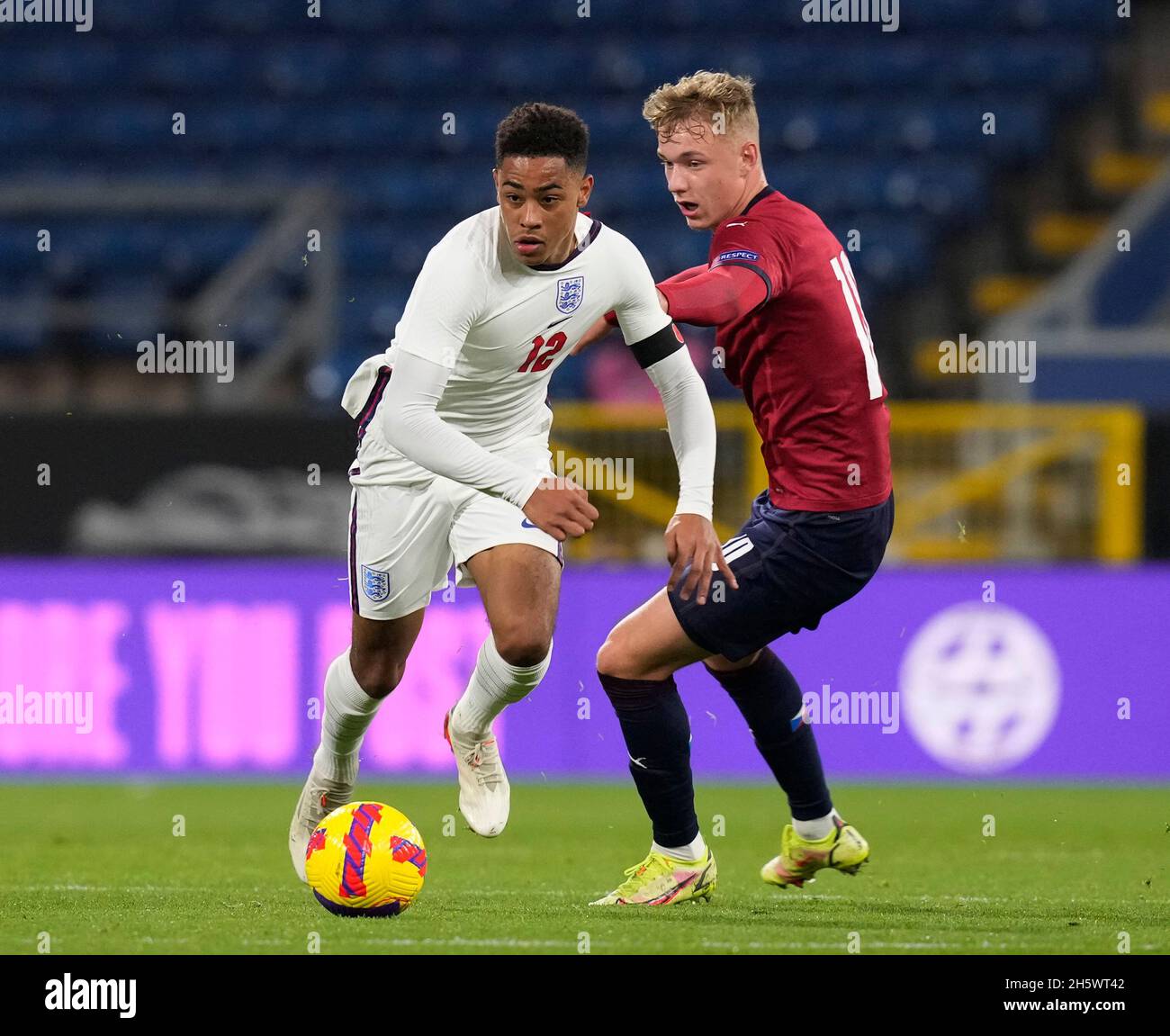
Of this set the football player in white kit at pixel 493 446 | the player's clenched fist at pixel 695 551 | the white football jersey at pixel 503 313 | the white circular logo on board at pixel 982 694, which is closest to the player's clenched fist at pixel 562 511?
the football player in white kit at pixel 493 446

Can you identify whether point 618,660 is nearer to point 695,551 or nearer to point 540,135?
point 695,551

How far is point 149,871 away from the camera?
21.5 ft

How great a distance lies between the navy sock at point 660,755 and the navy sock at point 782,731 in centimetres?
37

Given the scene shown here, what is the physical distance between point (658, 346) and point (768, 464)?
1.61 feet

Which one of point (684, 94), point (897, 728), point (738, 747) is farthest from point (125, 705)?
point (684, 94)

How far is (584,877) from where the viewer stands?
646 centimetres

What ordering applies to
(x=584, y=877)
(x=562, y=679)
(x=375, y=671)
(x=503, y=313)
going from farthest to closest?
(x=562, y=679)
(x=584, y=877)
(x=375, y=671)
(x=503, y=313)

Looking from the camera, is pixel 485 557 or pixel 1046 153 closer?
pixel 485 557

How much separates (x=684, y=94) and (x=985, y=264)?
33.2 feet

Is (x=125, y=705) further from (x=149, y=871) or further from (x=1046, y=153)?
(x=1046, y=153)

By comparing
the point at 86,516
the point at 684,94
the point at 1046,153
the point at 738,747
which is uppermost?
the point at 1046,153

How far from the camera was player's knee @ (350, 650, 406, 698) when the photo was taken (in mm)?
5945

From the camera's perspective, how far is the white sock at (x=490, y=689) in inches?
230

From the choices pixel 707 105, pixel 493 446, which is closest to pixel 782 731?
pixel 493 446
